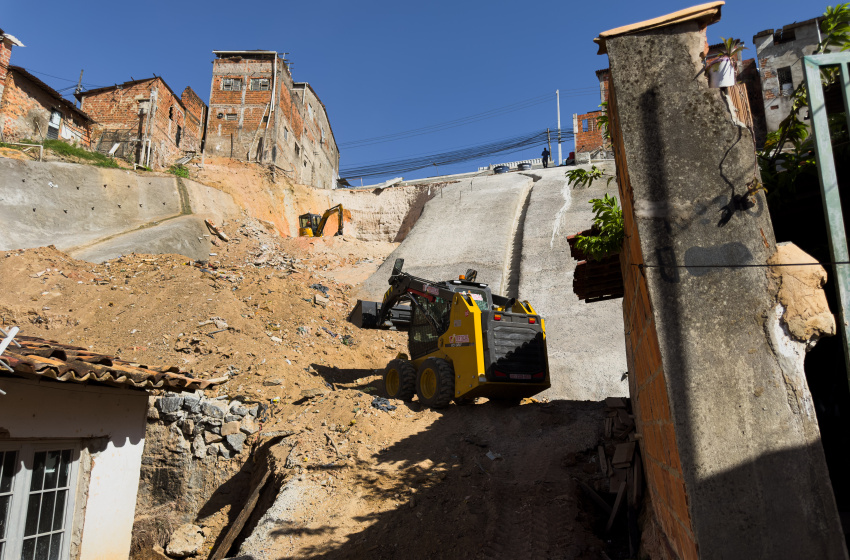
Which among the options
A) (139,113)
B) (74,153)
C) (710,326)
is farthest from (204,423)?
(139,113)

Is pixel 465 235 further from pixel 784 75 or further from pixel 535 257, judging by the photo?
pixel 784 75

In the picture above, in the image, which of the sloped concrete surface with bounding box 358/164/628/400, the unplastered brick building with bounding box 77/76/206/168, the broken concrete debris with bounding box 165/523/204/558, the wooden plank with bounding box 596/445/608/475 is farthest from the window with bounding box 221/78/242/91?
the wooden plank with bounding box 596/445/608/475

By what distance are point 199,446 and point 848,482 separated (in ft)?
28.4

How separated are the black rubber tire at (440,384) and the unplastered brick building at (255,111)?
28.8m

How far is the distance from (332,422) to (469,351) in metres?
2.63

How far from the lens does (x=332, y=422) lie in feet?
30.2

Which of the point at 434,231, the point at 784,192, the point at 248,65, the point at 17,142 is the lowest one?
the point at 784,192

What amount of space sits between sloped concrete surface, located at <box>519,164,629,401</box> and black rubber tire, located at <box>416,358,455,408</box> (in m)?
3.14

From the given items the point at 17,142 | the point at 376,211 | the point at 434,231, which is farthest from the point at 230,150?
the point at 434,231

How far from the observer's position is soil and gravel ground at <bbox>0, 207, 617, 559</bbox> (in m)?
6.40

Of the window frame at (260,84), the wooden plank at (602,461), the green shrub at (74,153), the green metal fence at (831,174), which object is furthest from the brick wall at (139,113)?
the green metal fence at (831,174)

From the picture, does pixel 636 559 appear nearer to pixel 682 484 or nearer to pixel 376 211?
pixel 682 484

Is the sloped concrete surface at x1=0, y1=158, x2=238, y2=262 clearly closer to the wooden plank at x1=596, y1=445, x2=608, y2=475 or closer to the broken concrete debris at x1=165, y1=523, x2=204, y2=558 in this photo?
the broken concrete debris at x1=165, y1=523, x2=204, y2=558

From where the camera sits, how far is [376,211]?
3647 cm
